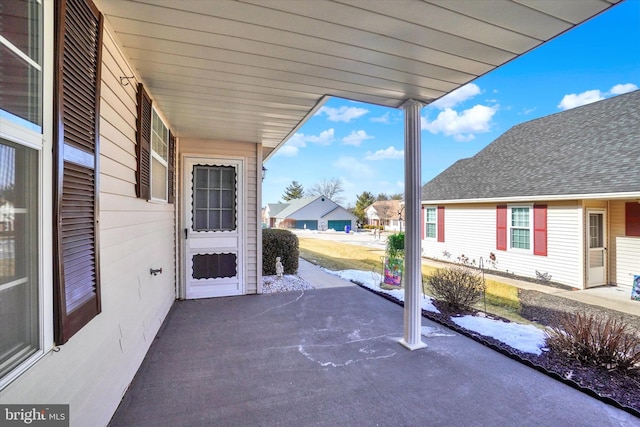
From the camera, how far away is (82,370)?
1.48m

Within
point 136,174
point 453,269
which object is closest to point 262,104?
point 136,174

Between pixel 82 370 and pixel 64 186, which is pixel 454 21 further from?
pixel 82 370

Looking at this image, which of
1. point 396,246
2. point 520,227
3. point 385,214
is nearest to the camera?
point 396,246

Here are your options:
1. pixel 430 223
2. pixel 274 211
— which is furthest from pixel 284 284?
pixel 274 211

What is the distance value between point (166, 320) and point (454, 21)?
4.14 metres

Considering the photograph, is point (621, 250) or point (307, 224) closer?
point (621, 250)

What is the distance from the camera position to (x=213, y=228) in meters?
4.77

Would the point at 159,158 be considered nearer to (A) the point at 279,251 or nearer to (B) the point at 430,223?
(A) the point at 279,251

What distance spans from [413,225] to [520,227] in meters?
6.81

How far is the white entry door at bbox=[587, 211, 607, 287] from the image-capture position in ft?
21.3

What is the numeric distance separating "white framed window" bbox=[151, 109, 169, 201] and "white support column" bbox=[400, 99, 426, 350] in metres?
2.61

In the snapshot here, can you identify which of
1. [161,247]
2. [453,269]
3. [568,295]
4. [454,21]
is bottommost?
[568,295]

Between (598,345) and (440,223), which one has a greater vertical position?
(440,223)

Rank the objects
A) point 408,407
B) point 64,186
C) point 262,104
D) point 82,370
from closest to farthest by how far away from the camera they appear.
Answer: point 64,186
point 82,370
point 408,407
point 262,104
